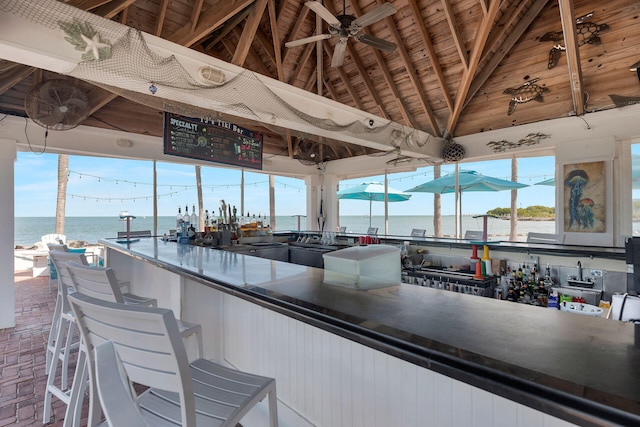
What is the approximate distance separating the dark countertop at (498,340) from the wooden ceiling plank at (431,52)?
5228 mm

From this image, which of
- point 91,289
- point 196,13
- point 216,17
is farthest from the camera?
point 196,13

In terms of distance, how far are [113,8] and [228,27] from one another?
6.93 feet

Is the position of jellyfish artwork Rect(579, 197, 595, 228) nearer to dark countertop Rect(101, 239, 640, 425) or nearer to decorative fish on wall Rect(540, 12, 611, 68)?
decorative fish on wall Rect(540, 12, 611, 68)

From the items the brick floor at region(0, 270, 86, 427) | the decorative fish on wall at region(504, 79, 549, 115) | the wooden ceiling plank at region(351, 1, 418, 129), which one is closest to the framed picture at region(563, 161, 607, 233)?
the decorative fish on wall at region(504, 79, 549, 115)

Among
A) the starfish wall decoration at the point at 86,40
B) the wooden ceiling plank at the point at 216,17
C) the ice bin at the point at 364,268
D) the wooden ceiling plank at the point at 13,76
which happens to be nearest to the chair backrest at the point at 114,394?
the ice bin at the point at 364,268

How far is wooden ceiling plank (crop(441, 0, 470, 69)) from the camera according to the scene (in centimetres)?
470

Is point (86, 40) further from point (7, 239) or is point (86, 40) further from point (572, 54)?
point (572, 54)

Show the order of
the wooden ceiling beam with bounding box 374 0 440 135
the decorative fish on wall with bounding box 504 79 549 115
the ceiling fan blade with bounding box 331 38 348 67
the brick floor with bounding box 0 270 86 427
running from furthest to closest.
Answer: the wooden ceiling beam with bounding box 374 0 440 135
the decorative fish on wall with bounding box 504 79 549 115
the ceiling fan blade with bounding box 331 38 348 67
the brick floor with bounding box 0 270 86 427

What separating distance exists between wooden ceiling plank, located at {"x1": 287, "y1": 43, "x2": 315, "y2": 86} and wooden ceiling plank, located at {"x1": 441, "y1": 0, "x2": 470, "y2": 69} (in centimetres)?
251

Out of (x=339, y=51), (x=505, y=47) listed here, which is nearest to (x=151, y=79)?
(x=339, y=51)

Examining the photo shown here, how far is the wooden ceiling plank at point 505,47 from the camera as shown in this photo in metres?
4.96

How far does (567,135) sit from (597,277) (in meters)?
3.54

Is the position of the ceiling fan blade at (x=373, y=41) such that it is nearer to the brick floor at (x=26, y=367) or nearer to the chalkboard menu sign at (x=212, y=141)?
the chalkboard menu sign at (x=212, y=141)

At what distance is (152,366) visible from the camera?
78 cm
